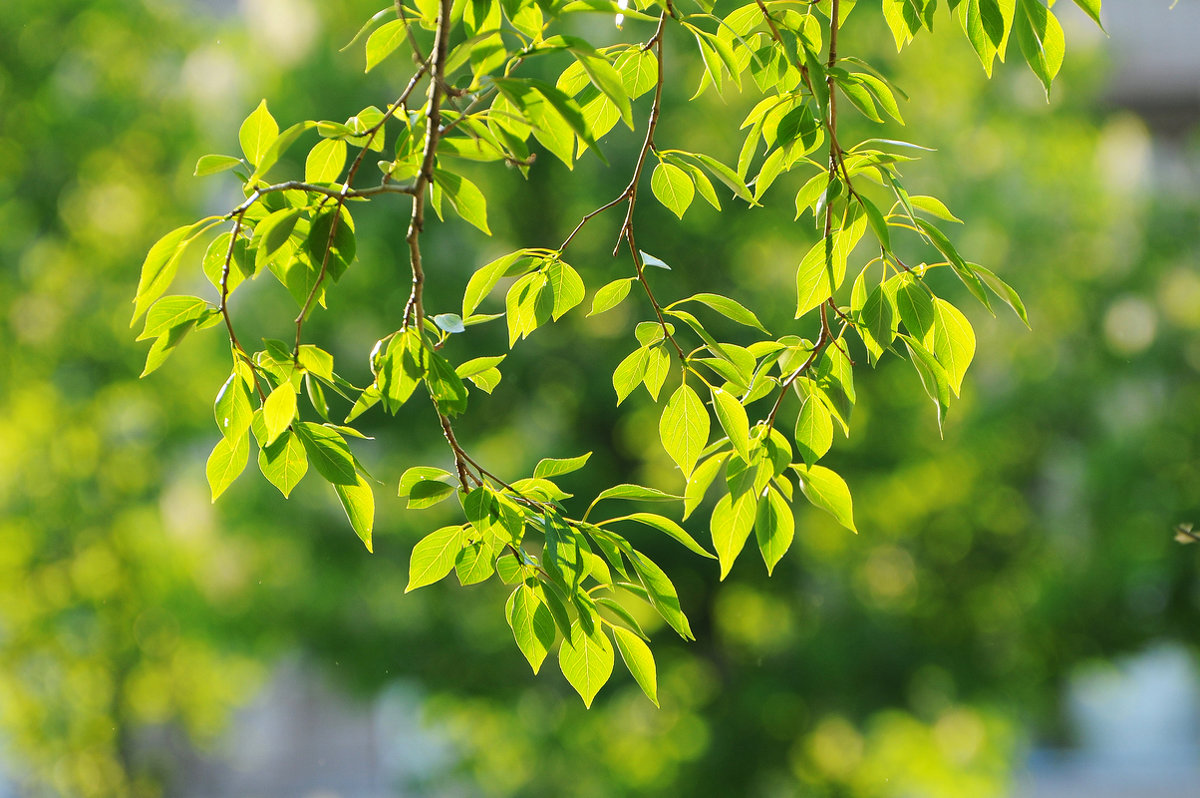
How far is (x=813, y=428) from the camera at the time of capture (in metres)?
0.42

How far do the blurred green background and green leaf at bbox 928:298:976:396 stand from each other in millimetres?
1306

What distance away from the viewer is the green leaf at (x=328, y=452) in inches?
15.0

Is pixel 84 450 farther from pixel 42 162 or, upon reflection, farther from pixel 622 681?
pixel 622 681

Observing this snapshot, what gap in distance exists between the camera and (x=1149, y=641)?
84.0 inches

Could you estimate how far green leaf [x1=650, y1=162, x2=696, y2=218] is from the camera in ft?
1.43

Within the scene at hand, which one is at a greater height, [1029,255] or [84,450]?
[1029,255]

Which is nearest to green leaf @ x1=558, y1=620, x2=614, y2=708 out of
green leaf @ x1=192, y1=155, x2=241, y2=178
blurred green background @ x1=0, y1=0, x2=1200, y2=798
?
green leaf @ x1=192, y1=155, x2=241, y2=178

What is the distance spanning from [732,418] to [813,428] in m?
0.05

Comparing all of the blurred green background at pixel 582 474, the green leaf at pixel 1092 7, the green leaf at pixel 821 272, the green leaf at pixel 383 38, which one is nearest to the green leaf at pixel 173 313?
the green leaf at pixel 383 38

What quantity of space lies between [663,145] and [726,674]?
97 centimetres

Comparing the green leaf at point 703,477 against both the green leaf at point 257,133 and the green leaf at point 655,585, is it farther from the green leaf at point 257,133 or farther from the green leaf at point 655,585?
the green leaf at point 257,133

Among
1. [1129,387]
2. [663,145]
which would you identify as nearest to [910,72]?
[663,145]

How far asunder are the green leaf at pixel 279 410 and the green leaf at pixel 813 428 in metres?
0.19

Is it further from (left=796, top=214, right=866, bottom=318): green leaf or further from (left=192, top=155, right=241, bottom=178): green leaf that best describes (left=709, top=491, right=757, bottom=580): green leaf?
(left=192, top=155, right=241, bottom=178): green leaf
